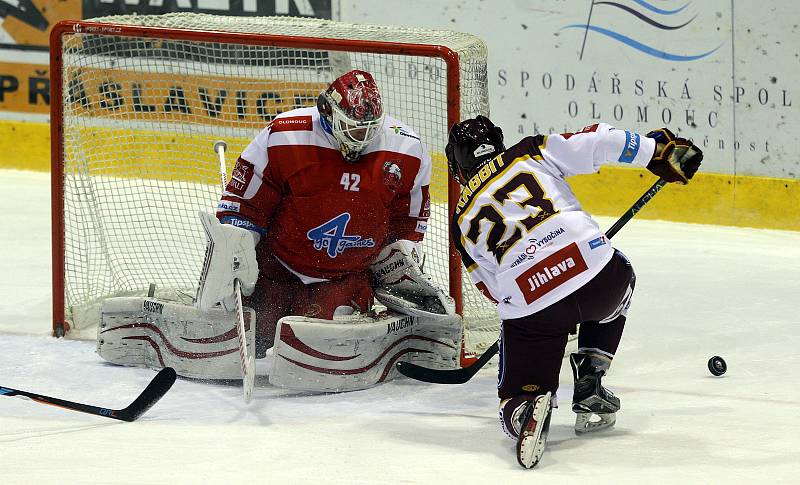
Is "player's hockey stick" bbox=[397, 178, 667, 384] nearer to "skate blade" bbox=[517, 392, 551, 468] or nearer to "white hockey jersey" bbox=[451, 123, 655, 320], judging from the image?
"white hockey jersey" bbox=[451, 123, 655, 320]

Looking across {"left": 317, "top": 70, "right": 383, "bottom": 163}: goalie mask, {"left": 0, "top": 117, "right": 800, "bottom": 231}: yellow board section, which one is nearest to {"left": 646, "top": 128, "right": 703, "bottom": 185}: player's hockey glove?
{"left": 317, "top": 70, "right": 383, "bottom": 163}: goalie mask

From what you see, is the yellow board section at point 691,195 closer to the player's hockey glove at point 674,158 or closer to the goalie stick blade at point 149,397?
the goalie stick blade at point 149,397

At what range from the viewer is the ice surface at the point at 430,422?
3051mm

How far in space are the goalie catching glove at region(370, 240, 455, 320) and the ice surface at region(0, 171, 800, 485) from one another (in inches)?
8.9

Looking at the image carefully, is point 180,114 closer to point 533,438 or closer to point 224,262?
point 224,262

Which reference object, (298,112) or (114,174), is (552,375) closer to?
(298,112)

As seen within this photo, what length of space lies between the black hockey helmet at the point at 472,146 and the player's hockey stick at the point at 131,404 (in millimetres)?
976

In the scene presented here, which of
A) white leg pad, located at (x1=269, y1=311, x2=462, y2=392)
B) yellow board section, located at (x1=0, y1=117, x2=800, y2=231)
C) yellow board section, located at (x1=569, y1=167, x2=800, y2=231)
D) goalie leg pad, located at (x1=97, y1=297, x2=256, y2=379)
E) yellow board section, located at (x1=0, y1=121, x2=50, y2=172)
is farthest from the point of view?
yellow board section, located at (x1=0, y1=121, x2=50, y2=172)

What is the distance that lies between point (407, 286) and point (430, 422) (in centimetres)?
60

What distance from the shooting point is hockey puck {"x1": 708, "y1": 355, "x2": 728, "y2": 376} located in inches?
154

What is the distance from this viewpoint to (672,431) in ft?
11.0

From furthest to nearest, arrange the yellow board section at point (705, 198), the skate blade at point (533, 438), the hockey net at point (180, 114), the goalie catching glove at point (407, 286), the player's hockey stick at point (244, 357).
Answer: the yellow board section at point (705, 198) < the hockey net at point (180, 114) < the goalie catching glove at point (407, 286) < the player's hockey stick at point (244, 357) < the skate blade at point (533, 438)

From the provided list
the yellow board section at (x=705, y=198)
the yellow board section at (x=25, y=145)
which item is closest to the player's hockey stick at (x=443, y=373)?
the yellow board section at (x=705, y=198)

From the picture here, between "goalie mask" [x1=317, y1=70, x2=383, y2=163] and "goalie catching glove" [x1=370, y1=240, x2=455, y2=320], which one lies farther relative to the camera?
"goalie catching glove" [x1=370, y1=240, x2=455, y2=320]
